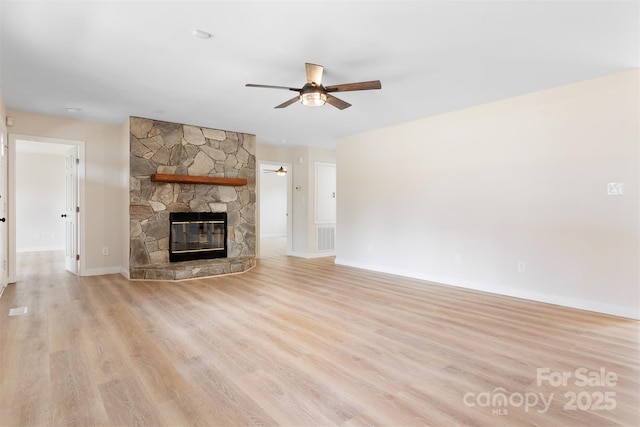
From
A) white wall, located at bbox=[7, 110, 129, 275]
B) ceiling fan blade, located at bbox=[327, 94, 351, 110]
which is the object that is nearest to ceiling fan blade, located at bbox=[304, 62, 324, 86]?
ceiling fan blade, located at bbox=[327, 94, 351, 110]

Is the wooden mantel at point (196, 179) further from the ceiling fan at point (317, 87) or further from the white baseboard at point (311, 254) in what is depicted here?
the ceiling fan at point (317, 87)

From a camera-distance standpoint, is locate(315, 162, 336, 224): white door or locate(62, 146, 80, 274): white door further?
locate(315, 162, 336, 224): white door

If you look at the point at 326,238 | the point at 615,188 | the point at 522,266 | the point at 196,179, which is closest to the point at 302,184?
the point at 326,238

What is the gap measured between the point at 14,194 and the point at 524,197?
7252 mm

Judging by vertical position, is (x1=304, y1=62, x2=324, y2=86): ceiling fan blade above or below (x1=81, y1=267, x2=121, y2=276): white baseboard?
above

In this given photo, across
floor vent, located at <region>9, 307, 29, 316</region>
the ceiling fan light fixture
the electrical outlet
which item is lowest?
A: floor vent, located at <region>9, 307, 29, 316</region>

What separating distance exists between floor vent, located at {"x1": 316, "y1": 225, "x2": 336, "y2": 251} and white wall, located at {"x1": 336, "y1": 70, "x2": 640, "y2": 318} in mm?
1986

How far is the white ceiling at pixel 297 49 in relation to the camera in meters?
2.40

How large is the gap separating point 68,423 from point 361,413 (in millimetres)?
1512

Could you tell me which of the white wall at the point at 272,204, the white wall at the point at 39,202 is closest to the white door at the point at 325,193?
the white wall at the point at 272,204

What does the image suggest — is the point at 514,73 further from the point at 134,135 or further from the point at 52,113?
the point at 52,113

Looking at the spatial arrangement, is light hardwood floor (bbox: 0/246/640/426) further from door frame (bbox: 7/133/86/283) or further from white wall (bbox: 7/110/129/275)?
white wall (bbox: 7/110/129/275)

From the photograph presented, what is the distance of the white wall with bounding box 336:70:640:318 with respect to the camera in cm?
348

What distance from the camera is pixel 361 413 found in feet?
5.84
